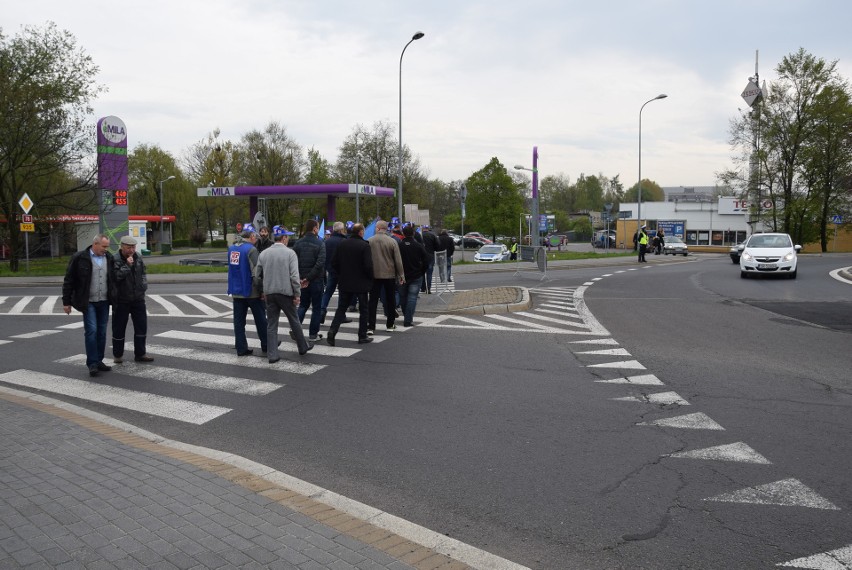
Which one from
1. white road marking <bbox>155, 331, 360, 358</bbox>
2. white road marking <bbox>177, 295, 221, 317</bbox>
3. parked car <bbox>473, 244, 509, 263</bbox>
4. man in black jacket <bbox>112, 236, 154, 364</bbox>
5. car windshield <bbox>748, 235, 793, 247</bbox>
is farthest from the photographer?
parked car <bbox>473, 244, 509, 263</bbox>

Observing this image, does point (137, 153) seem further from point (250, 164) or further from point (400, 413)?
point (400, 413)

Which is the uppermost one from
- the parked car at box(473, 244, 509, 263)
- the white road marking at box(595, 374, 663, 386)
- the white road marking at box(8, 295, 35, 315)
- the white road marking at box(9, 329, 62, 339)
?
the parked car at box(473, 244, 509, 263)

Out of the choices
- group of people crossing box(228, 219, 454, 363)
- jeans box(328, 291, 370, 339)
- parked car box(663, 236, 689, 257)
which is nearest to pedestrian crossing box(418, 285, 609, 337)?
group of people crossing box(228, 219, 454, 363)

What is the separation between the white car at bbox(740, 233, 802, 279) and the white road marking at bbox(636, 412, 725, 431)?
18.0 metres

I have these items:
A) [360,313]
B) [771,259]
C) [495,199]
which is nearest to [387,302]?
[360,313]

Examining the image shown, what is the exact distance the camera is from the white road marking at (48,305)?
1581 centimetres

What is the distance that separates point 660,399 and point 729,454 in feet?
5.89

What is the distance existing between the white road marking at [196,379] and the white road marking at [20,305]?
24.3ft

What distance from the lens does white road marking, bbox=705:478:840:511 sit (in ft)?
14.7

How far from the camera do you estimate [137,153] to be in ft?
248

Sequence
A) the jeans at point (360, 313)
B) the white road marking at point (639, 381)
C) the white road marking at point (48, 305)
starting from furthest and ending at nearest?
the white road marking at point (48, 305), the jeans at point (360, 313), the white road marking at point (639, 381)

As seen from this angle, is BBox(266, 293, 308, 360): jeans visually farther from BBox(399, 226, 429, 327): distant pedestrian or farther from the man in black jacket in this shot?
BBox(399, 226, 429, 327): distant pedestrian

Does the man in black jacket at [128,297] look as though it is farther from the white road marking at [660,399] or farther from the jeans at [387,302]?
the white road marking at [660,399]

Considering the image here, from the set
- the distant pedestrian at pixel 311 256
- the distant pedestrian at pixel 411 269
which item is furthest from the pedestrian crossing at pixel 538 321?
the distant pedestrian at pixel 311 256
